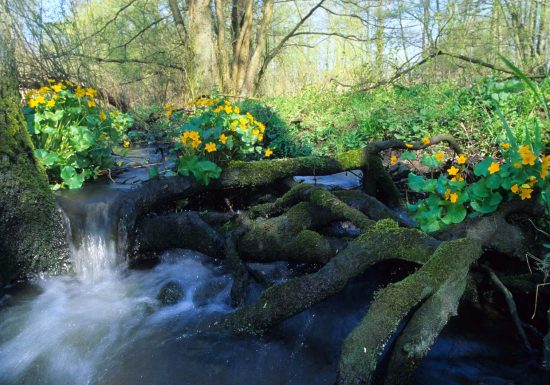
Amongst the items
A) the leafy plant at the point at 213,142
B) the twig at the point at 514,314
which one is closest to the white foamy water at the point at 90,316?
the leafy plant at the point at 213,142

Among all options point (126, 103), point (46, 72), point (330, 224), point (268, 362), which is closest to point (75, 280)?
point (268, 362)

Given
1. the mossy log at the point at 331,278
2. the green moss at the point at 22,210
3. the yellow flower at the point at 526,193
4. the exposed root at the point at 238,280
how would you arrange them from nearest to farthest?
the mossy log at the point at 331,278 → the yellow flower at the point at 526,193 → the exposed root at the point at 238,280 → the green moss at the point at 22,210

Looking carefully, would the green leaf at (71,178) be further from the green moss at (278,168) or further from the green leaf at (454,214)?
the green leaf at (454,214)

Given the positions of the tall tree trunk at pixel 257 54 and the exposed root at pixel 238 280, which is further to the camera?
the tall tree trunk at pixel 257 54

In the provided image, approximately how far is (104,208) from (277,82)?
13564mm

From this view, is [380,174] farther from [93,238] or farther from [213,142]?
[93,238]

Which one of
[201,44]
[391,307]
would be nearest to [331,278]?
[391,307]

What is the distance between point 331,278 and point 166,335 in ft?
4.07

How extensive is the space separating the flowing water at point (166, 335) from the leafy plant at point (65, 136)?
0.52 meters

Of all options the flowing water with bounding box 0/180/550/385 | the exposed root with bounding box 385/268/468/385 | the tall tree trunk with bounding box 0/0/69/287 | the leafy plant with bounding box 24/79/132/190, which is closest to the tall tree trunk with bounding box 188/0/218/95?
the leafy plant with bounding box 24/79/132/190

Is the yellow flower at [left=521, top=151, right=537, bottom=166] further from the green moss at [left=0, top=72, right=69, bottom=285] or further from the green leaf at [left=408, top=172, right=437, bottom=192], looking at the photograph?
the green moss at [left=0, top=72, right=69, bottom=285]

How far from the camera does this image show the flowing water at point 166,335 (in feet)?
7.85

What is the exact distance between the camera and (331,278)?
229 cm

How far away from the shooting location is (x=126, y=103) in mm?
8977
